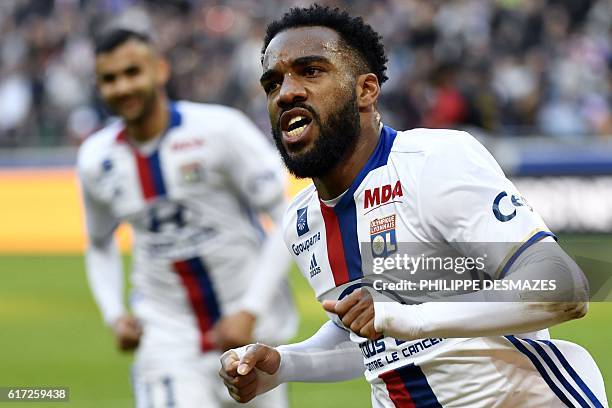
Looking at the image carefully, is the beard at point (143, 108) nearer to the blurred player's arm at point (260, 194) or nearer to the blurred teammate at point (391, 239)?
the blurred player's arm at point (260, 194)

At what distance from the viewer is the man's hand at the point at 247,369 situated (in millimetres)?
3936

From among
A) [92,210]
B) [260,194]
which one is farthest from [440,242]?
[92,210]

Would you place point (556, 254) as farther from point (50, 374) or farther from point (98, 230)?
point (50, 374)

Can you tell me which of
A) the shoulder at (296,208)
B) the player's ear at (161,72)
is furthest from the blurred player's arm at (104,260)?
the shoulder at (296,208)

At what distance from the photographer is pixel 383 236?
12.6 feet

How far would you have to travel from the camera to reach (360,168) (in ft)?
13.3

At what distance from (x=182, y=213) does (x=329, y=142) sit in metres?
2.63

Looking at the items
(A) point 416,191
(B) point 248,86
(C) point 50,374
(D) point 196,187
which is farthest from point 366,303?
(B) point 248,86

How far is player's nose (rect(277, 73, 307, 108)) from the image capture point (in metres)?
3.90

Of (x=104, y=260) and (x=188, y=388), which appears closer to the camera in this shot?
(x=188, y=388)

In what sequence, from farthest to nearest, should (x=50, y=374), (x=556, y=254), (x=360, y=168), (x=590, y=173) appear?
(x=590, y=173) → (x=50, y=374) → (x=360, y=168) → (x=556, y=254)

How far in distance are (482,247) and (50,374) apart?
8.19 m

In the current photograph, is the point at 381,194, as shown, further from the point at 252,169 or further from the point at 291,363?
the point at 252,169

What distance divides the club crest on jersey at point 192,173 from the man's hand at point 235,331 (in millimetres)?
805
